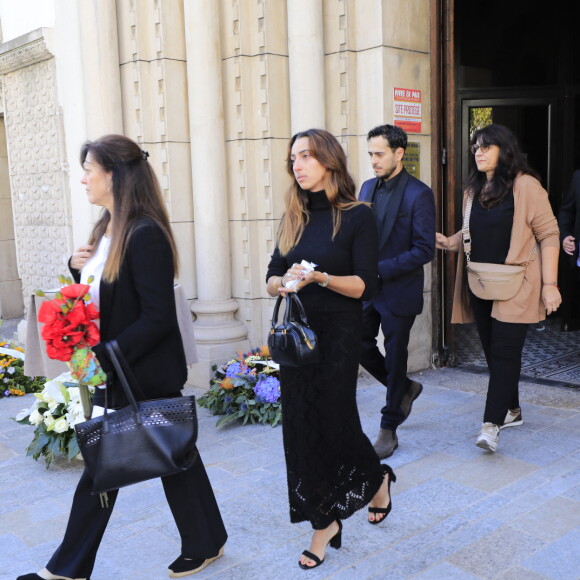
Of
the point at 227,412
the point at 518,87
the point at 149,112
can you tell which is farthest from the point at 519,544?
the point at 518,87

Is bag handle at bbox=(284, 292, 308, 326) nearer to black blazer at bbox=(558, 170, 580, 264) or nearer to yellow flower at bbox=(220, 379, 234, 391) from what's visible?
yellow flower at bbox=(220, 379, 234, 391)

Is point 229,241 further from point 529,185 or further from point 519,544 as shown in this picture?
point 519,544

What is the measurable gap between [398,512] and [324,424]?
2.64 ft

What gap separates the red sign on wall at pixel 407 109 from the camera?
559cm

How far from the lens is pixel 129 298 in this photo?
2.64 meters

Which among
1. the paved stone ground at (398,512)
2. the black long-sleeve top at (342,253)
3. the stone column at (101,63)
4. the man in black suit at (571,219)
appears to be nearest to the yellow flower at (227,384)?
the paved stone ground at (398,512)

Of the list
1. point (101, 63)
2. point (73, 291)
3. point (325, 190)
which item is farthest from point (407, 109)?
point (73, 291)

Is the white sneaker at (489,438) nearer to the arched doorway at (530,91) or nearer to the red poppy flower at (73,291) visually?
the red poppy flower at (73,291)

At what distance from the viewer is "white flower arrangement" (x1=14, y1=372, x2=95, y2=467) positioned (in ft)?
13.9

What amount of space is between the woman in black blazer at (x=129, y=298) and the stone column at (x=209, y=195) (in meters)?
3.09

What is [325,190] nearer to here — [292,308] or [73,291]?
[292,308]

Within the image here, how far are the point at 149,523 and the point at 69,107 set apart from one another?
4.26 metres

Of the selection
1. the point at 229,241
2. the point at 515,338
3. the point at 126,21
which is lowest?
the point at 515,338

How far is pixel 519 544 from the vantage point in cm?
305
